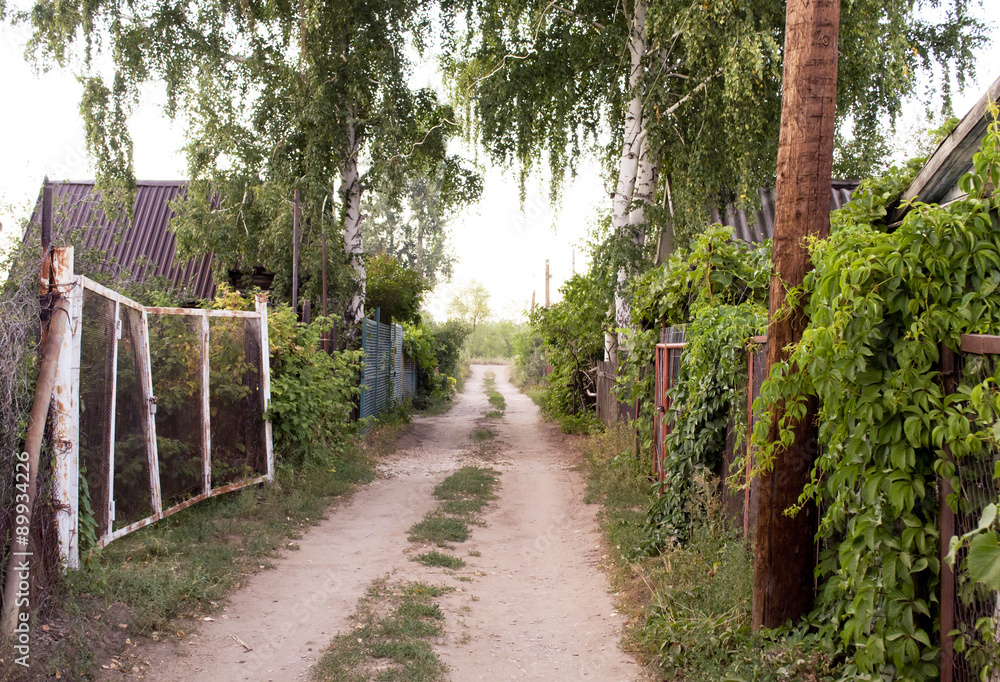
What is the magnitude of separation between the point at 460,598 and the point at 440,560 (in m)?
0.89

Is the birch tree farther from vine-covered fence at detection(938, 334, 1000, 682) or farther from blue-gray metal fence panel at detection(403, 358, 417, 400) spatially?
blue-gray metal fence panel at detection(403, 358, 417, 400)

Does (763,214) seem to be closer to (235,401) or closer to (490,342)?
(235,401)

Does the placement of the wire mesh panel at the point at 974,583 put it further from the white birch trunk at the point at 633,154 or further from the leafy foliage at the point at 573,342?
the leafy foliage at the point at 573,342

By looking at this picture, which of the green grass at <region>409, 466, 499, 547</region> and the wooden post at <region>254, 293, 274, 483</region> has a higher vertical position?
the wooden post at <region>254, 293, 274, 483</region>

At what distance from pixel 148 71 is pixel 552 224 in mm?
7830

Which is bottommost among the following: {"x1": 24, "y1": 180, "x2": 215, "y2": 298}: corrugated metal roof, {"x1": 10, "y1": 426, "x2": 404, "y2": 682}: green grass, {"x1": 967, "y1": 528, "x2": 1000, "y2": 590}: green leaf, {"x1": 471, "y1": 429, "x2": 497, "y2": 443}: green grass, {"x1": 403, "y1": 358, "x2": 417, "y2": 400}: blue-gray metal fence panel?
{"x1": 471, "y1": 429, "x2": 497, "y2": 443}: green grass

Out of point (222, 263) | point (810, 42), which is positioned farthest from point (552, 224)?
point (810, 42)

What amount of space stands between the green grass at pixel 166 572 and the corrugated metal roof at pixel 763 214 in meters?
8.58

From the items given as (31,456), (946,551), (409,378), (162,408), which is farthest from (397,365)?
(946,551)

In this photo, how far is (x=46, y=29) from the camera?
11539mm

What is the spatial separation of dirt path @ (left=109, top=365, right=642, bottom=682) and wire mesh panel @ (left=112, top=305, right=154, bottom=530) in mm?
1150

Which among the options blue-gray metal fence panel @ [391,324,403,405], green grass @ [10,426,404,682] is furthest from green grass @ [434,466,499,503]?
blue-gray metal fence panel @ [391,324,403,405]

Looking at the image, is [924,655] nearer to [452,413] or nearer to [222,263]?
[222,263]

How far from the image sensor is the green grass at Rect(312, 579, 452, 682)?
157 inches
